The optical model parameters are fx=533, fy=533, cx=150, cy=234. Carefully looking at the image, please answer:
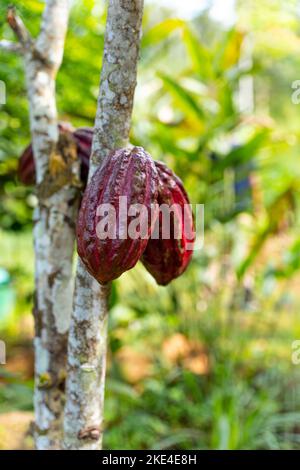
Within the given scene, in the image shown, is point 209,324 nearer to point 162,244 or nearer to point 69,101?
point 69,101

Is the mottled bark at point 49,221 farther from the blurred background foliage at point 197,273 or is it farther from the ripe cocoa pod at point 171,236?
the blurred background foliage at point 197,273

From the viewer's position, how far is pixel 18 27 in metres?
0.87

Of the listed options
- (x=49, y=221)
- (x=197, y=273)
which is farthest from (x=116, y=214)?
(x=197, y=273)

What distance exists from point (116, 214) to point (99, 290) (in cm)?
15

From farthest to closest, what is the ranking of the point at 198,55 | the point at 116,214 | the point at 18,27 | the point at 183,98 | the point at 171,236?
the point at 198,55 < the point at 183,98 < the point at 18,27 < the point at 171,236 < the point at 116,214

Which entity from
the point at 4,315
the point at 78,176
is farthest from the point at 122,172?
the point at 4,315

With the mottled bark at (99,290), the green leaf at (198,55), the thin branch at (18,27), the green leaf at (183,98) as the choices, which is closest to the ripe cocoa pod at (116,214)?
the mottled bark at (99,290)

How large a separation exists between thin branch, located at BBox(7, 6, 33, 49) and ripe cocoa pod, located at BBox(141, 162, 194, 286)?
1.10 ft

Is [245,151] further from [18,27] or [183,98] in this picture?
[18,27]

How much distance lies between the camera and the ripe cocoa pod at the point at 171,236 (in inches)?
29.5

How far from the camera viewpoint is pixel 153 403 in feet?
7.06

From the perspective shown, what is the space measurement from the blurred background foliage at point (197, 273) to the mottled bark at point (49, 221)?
16.7 inches

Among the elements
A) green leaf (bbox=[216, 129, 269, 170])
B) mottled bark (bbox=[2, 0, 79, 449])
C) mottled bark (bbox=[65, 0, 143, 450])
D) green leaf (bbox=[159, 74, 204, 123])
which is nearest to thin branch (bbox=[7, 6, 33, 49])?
mottled bark (bbox=[2, 0, 79, 449])
